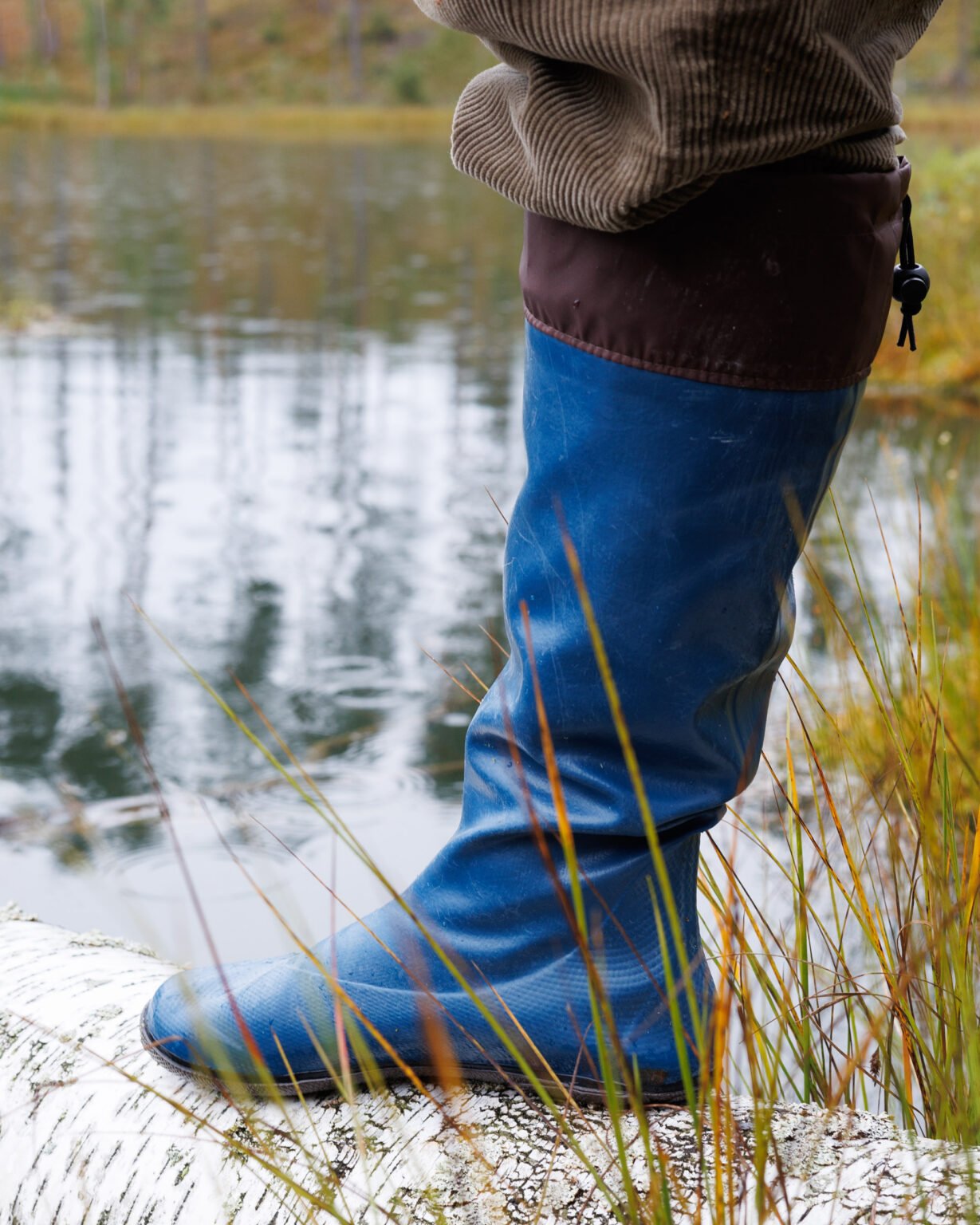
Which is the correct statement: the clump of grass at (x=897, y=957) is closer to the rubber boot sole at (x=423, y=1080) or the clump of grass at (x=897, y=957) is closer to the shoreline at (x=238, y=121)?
the rubber boot sole at (x=423, y=1080)

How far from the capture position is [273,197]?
12328mm

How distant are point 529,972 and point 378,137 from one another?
84.0ft

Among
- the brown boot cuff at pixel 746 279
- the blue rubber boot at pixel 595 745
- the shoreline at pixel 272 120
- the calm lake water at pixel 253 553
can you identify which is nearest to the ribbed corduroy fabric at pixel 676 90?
the brown boot cuff at pixel 746 279

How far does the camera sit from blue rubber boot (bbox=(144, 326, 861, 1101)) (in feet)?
3.34

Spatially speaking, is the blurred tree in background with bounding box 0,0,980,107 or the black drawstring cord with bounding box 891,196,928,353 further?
the blurred tree in background with bounding box 0,0,980,107

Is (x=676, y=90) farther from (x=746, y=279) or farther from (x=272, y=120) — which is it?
(x=272, y=120)

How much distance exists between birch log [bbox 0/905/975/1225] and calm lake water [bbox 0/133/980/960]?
0.49 ft

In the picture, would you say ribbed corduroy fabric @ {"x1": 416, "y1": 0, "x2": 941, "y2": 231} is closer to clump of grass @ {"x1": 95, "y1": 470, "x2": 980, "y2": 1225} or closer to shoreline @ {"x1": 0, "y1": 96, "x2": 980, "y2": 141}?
clump of grass @ {"x1": 95, "y1": 470, "x2": 980, "y2": 1225}

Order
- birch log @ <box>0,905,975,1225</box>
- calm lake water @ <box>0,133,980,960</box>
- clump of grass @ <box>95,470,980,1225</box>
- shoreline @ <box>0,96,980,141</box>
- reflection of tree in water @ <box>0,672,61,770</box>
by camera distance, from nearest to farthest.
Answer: clump of grass @ <box>95,470,980,1225</box> → birch log @ <box>0,905,975,1225</box> → calm lake water @ <box>0,133,980,960</box> → reflection of tree in water @ <box>0,672,61,770</box> → shoreline @ <box>0,96,980,141</box>

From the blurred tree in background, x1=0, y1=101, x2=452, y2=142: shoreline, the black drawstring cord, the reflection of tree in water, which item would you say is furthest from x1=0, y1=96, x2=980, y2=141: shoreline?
the black drawstring cord

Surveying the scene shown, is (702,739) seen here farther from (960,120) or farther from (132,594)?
(960,120)

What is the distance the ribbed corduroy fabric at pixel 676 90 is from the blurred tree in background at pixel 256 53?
3527cm

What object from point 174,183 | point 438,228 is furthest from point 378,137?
point 438,228

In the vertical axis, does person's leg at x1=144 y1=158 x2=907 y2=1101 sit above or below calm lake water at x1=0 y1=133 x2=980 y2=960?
above
